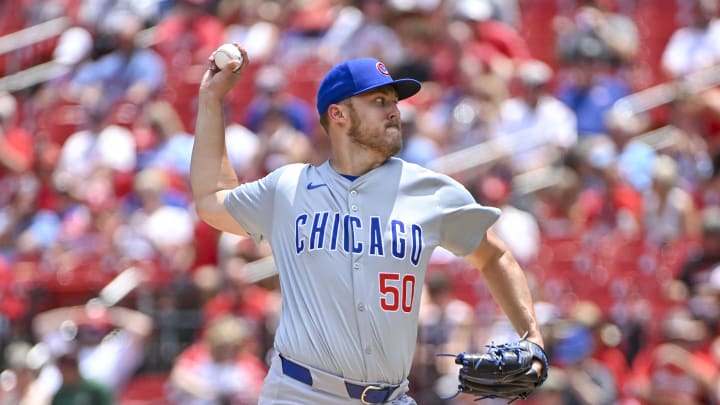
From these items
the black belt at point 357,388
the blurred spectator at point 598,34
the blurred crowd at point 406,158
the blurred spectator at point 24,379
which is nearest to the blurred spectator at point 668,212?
the blurred crowd at point 406,158

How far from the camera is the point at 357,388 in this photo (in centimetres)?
450

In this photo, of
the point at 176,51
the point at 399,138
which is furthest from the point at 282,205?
the point at 176,51

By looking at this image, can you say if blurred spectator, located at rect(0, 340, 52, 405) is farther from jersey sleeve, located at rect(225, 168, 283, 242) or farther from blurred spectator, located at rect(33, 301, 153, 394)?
jersey sleeve, located at rect(225, 168, 283, 242)

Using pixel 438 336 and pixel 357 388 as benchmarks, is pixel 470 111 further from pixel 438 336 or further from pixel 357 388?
pixel 357 388

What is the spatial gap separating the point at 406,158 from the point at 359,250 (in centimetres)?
595

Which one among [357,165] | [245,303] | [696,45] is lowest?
[245,303]

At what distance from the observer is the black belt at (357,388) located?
4504 millimetres

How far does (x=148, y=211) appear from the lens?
10469 millimetres

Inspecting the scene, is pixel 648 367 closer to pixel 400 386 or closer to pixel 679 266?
pixel 679 266

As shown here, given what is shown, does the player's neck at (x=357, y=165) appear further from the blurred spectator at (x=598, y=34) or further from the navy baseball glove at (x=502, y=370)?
the blurred spectator at (x=598, y=34)

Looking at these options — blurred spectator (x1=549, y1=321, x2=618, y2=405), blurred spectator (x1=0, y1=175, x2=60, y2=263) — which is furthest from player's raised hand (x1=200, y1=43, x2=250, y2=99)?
blurred spectator (x1=0, y1=175, x2=60, y2=263)

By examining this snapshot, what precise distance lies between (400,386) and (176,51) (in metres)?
8.77

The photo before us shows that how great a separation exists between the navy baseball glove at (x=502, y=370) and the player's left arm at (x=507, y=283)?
110 millimetres

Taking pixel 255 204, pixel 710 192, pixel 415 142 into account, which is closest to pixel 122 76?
pixel 415 142
